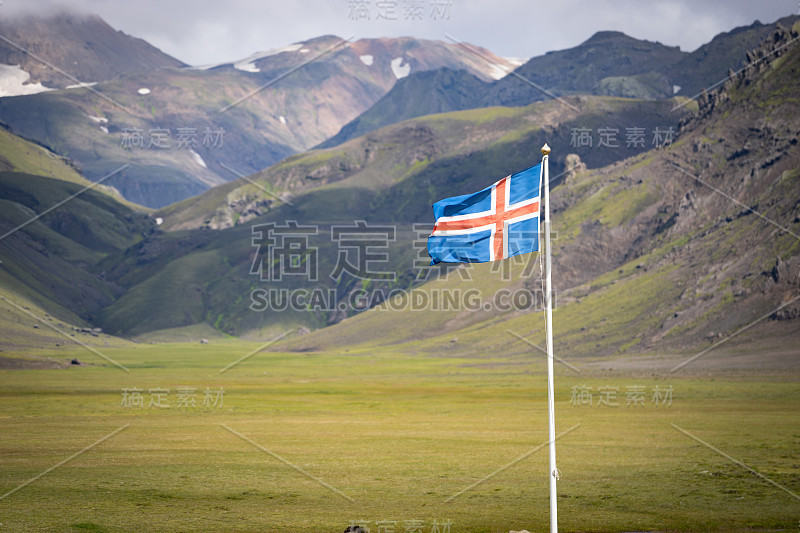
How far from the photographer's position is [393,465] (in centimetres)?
5634

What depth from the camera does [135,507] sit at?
1652 inches

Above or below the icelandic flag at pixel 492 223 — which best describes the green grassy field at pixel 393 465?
below

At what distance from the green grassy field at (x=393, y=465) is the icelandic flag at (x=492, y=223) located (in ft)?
48.4

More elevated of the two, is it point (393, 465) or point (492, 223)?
point (492, 223)

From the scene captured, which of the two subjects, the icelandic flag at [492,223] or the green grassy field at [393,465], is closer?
the icelandic flag at [492,223]

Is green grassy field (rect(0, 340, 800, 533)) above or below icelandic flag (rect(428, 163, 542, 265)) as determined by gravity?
below

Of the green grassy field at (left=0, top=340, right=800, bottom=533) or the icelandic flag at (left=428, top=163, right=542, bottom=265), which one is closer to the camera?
the icelandic flag at (left=428, top=163, right=542, bottom=265)

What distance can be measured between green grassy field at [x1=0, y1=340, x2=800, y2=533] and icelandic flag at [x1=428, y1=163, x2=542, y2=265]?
14.8 meters

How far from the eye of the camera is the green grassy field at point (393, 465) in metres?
40.3

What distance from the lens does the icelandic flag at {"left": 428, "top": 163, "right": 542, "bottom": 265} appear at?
103 feet

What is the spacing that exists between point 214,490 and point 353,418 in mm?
45711

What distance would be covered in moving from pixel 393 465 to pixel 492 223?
29.7 m

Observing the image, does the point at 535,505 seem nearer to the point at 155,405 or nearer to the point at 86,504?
the point at 86,504

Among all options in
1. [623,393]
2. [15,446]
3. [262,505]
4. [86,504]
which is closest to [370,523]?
[262,505]
